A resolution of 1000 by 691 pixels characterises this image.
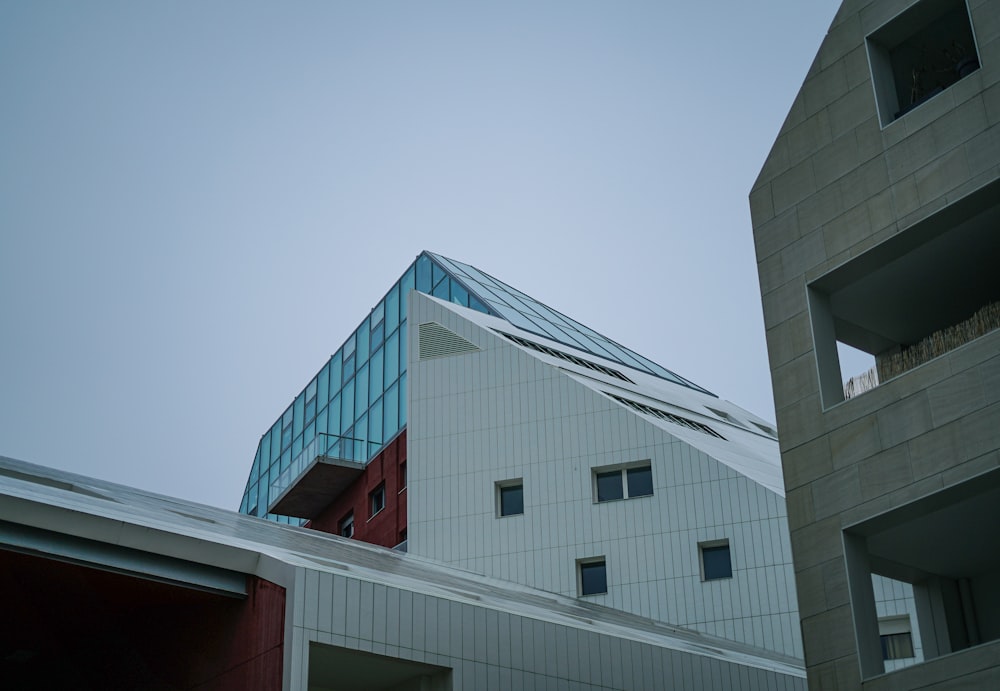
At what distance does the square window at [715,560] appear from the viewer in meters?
37.2

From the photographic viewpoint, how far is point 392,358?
184ft

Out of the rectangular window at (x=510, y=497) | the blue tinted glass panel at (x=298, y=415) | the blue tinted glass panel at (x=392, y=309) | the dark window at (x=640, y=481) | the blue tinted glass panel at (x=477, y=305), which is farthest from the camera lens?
the blue tinted glass panel at (x=298, y=415)

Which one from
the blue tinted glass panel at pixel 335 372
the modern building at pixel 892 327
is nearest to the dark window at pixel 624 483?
the modern building at pixel 892 327

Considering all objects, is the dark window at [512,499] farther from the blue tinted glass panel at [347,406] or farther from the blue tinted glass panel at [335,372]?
the blue tinted glass panel at [335,372]

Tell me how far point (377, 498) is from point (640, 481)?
49.3ft

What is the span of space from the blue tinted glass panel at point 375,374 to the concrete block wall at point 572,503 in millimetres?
10659

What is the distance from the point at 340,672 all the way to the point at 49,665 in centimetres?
722

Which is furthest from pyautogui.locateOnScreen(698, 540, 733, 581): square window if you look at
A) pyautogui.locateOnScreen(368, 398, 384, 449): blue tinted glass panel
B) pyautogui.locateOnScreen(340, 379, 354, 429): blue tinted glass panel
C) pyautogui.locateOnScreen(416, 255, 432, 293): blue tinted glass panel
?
pyautogui.locateOnScreen(340, 379, 354, 429): blue tinted glass panel

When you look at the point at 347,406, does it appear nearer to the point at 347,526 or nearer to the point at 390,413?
the point at 390,413

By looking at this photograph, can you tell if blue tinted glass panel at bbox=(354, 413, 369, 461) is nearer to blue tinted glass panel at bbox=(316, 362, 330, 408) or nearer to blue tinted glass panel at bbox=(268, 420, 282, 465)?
blue tinted glass panel at bbox=(316, 362, 330, 408)

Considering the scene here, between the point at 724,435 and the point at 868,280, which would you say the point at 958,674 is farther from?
the point at 724,435

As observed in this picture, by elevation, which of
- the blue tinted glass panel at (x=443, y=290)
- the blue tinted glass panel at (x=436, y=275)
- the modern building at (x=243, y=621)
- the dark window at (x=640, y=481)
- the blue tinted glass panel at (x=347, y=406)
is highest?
the blue tinted glass panel at (x=436, y=275)

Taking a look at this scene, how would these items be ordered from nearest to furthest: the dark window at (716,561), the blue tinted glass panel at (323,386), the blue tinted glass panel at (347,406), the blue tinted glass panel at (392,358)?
the dark window at (716,561)
the blue tinted glass panel at (392,358)
the blue tinted glass panel at (347,406)
the blue tinted glass panel at (323,386)

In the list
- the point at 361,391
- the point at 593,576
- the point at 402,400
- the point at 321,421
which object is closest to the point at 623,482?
the point at 593,576
